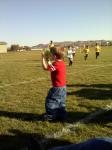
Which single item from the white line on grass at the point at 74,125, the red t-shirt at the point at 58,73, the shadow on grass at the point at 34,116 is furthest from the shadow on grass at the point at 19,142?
the red t-shirt at the point at 58,73

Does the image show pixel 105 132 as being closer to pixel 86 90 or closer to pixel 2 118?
pixel 2 118

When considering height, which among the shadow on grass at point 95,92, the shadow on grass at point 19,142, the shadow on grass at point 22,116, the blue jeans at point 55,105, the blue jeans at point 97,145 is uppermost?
the blue jeans at point 97,145

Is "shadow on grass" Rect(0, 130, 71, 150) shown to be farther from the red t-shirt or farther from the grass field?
the red t-shirt

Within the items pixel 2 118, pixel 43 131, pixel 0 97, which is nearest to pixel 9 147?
pixel 43 131

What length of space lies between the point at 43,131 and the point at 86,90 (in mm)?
6400

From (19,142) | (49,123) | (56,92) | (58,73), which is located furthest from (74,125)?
(19,142)

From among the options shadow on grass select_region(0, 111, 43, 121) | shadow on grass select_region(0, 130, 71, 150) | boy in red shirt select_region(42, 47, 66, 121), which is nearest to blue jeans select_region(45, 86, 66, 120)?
boy in red shirt select_region(42, 47, 66, 121)

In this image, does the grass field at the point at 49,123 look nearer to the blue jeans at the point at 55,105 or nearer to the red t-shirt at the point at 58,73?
the blue jeans at the point at 55,105

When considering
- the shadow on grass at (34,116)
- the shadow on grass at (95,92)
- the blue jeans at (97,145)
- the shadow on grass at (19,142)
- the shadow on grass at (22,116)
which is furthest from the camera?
the shadow on grass at (95,92)

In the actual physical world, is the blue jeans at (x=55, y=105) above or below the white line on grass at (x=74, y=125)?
above

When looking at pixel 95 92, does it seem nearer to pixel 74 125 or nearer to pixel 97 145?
pixel 74 125

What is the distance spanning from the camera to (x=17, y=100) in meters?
12.6

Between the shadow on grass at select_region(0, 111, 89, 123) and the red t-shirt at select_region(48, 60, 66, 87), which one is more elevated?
the red t-shirt at select_region(48, 60, 66, 87)

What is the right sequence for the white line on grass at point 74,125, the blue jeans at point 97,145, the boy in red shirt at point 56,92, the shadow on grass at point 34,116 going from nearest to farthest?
the blue jeans at point 97,145, the white line on grass at point 74,125, the boy in red shirt at point 56,92, the shadow on grass at point 34,116
